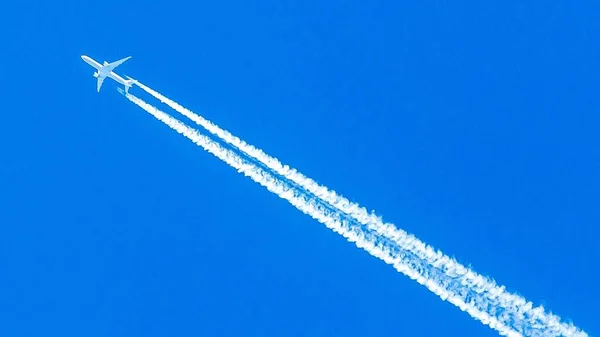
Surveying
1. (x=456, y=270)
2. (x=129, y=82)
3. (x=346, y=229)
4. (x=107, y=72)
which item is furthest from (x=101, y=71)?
(x=456, y=270)

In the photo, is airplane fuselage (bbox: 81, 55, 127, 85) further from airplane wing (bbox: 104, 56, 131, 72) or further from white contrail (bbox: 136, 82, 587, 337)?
white contrail (bbox: 136, 82, 587, 337)

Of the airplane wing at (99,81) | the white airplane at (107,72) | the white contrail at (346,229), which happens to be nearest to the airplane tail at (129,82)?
the white airplane at (107,72)

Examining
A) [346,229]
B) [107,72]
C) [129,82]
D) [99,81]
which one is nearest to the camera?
[346,229]

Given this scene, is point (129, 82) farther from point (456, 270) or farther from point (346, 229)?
point (456, 270)

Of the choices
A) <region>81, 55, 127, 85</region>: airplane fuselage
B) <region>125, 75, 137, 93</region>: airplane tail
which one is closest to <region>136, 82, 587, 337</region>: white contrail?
<region>125, 75, 137, 93</region>: airplane tail

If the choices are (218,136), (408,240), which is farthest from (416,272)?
(218,136)
